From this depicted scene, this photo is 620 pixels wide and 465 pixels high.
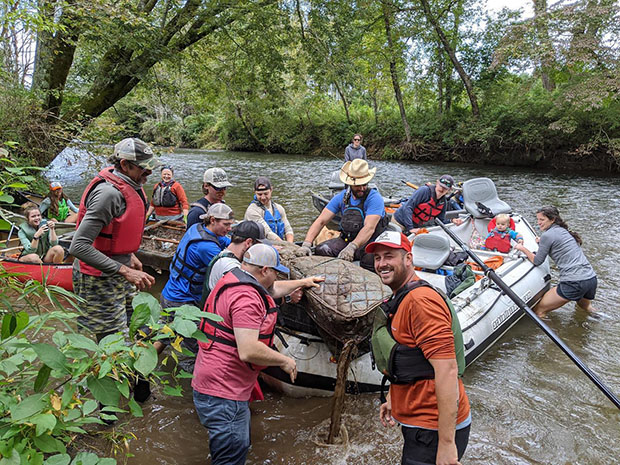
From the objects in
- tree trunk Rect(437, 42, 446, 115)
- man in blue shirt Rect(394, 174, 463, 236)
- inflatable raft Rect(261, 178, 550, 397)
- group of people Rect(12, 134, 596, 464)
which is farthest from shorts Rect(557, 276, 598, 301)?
tree trunk Rect(437, 42, 446, 115)

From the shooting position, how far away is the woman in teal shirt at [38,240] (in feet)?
19.9

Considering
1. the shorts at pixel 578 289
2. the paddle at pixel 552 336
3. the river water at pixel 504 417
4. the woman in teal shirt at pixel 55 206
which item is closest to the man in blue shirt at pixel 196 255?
the river water at pixel 504 417

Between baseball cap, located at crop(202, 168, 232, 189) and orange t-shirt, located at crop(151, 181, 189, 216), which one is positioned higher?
baseball cap, located at crop(202, 168, 232, 189)

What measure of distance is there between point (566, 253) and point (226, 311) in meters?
4.93

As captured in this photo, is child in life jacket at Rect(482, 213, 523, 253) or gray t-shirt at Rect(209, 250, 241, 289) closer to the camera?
gray t-shirt at Rect(209, 250, 241, 289)

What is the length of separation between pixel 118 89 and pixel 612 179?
18142mm

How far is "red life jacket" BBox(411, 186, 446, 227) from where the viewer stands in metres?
7.12

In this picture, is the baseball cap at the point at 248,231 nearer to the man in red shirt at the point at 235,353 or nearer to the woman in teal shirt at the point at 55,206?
the man in red shirt at the point at 235,353

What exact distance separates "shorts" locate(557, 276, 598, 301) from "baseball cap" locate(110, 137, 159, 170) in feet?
17.3

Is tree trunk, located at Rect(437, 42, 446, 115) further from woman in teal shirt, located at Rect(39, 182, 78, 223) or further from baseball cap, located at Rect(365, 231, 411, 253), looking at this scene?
baseball cap, located at Rect(365, 231, 411, 253)

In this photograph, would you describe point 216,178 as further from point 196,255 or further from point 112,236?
point 112,236

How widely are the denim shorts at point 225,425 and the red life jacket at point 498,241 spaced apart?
5.77m

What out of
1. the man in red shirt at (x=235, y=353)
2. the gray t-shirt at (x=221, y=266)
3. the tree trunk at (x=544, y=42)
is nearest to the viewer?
the man in red shirt at (x=235, y=353)

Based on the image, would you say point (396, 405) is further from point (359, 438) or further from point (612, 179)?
point (612, 179)
